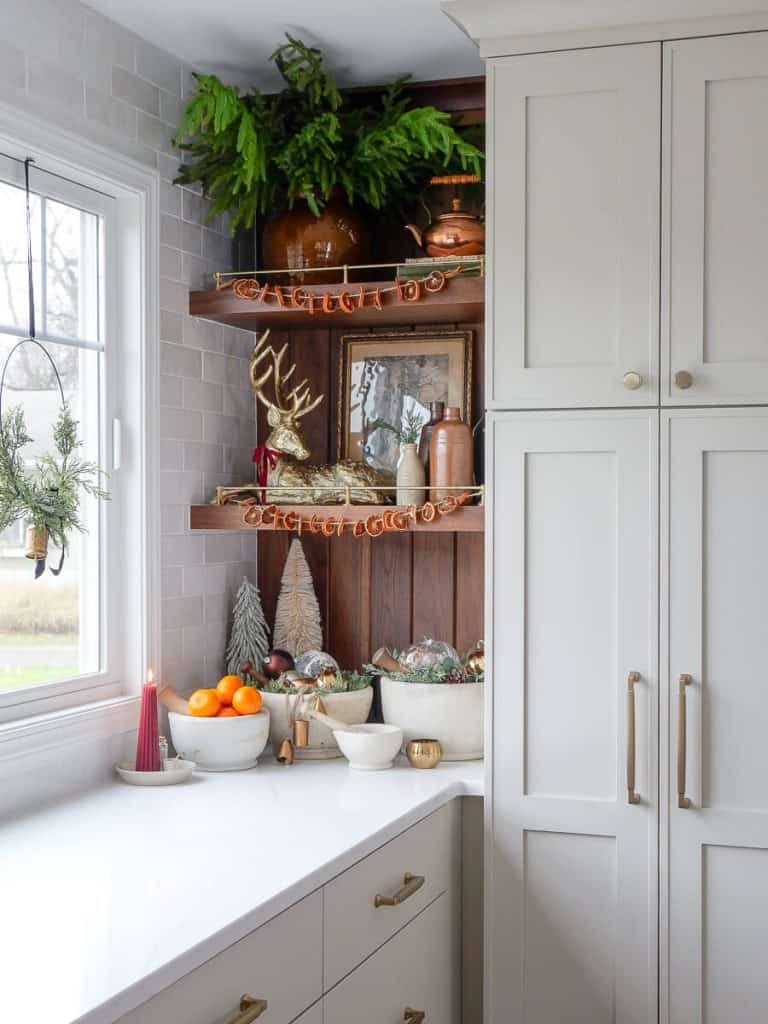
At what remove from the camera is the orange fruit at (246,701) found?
269 cm

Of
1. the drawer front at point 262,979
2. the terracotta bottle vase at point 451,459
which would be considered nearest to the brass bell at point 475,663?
the terracotta bottle vase at point 451,459

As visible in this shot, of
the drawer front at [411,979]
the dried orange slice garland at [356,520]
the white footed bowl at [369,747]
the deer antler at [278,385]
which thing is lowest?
the drawer front at [411,979]

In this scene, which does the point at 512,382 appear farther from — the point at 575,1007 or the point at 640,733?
the point at 575,1007

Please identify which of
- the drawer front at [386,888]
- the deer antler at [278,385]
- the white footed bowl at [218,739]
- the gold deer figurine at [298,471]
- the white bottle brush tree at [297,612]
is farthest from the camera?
the white bottle brush tree at [297,612]

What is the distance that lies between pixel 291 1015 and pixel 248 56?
2.14m

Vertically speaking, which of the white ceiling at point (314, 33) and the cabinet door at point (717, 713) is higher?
the white ceiling at point (314, 33)

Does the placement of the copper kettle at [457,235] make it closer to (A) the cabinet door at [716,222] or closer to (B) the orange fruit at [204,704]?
(A) the cabinet door at [716,222]

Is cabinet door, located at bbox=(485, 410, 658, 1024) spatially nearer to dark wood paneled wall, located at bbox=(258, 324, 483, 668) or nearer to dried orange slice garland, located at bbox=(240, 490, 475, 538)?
dried orange slice garland, located at bbox=(240, 490, 475, 538)

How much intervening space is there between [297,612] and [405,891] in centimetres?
102

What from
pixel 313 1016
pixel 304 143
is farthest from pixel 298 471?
pixel 313 1016

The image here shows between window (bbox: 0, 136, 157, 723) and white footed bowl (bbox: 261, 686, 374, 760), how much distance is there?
340 millimetres

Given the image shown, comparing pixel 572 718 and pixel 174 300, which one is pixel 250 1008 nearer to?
pixel 572 718

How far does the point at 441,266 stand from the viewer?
2748 millimetres

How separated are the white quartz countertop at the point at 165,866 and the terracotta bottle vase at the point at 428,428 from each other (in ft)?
2.56
